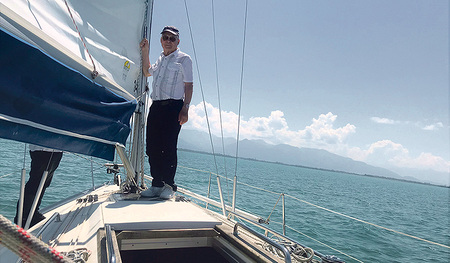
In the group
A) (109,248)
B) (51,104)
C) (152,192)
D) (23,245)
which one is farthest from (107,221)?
(23,245)

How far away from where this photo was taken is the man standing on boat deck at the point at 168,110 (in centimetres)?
323

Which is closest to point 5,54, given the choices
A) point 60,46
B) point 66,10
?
point 60,46

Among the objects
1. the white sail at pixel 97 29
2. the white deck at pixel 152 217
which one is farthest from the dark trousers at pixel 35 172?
the white sail at pixel 97 29

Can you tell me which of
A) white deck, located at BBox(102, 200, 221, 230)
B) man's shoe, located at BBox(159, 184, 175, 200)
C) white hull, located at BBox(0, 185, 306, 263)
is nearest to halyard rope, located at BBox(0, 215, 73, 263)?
white hull, located at BBox(0, 185, 306, 263)

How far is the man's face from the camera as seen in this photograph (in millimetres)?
3244

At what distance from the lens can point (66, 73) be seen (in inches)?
74.9

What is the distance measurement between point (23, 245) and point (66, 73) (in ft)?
5.07

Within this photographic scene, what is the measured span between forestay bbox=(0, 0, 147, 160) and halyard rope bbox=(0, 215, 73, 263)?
118 centimetres

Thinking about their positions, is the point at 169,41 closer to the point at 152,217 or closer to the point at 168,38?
the point at 168,38

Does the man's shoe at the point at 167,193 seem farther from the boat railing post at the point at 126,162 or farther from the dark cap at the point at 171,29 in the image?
the dark cap at the point at 171,29

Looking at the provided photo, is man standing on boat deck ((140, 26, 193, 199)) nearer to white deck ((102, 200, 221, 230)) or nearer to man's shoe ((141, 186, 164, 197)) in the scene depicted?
man's shoe ((141, 186, 164, 197))

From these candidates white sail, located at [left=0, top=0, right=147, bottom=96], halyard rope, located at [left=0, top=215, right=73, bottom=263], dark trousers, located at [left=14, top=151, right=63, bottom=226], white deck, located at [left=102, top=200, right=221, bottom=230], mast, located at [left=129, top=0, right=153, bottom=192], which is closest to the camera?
halyard rope, located at [left=0, top=215, right=73, bottom=263]

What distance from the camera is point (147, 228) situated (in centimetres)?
212

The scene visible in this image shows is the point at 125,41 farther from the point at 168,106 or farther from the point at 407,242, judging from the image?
the point at 407,242
